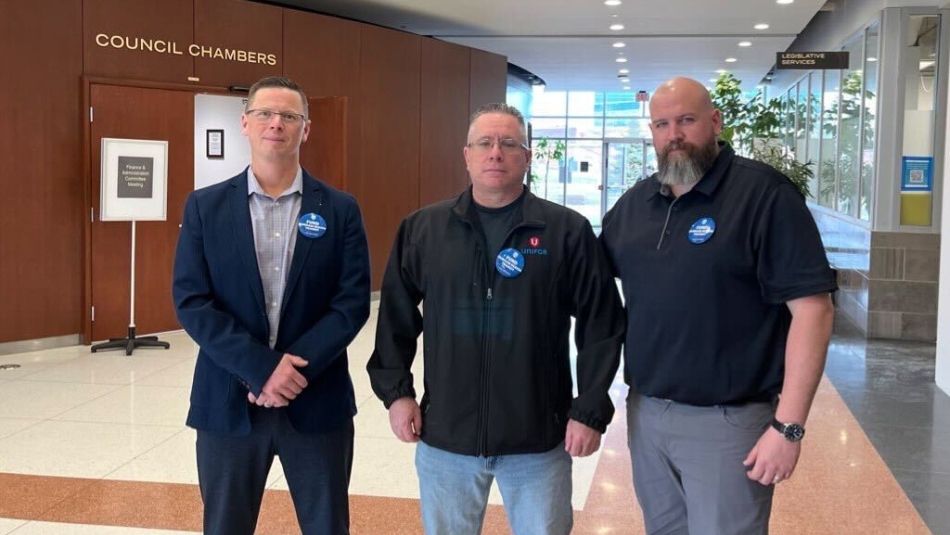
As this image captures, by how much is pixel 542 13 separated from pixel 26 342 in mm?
6510

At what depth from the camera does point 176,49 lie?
26.8ft

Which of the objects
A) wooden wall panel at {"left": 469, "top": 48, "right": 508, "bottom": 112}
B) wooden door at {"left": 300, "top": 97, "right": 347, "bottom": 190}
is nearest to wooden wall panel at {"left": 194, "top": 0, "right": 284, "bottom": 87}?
wooden door at {"left": 300, "top": 97, "right": 347, "bottom": 190}

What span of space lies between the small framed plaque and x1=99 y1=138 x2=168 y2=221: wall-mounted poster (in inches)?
56.1

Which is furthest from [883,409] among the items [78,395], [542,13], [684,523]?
[542,13]

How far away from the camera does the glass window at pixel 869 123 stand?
891 centimetres

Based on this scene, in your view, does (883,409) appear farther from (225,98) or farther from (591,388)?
(225,98)

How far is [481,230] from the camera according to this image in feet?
7.32

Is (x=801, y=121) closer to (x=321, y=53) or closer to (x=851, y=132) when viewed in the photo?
(x=851, y=132)

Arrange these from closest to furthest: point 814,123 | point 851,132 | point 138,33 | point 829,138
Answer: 1. point 138,33
2. point 851,132
3. point 829,138
4. point 814,123

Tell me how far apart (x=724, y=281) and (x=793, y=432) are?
385mm

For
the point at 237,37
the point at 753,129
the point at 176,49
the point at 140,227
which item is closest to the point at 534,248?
the point at 140,227

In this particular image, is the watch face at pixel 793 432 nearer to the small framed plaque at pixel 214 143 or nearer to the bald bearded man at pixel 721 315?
the bald bearded man at pixel 721 315

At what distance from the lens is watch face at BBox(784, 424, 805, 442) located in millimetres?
2076

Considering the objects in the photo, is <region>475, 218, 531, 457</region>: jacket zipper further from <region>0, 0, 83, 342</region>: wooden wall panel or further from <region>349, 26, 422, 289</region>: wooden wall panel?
<region>349, 26, 422, 289</region>: wooden wall panel
